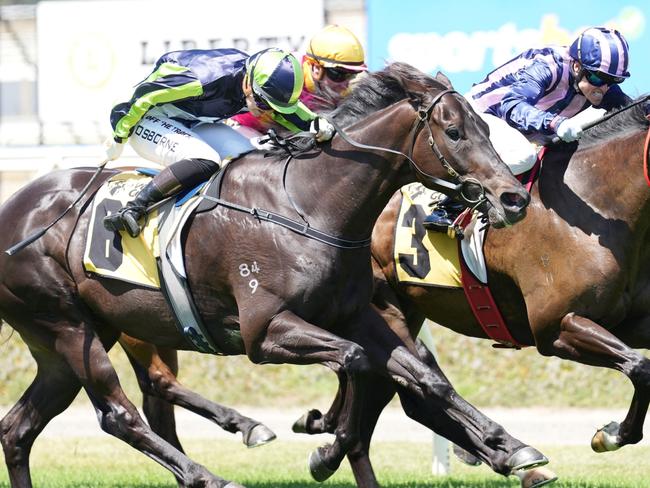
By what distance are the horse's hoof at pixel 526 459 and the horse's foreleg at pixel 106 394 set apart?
5.09 ft

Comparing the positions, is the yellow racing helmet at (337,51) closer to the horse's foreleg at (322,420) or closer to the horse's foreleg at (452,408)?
the horse's foreleg at (452,408)

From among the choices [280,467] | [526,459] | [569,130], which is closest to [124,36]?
[280,467]

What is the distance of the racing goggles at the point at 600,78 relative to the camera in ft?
20.0

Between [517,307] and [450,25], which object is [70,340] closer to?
[517,307]

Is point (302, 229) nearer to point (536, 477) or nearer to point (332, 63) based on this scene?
point (332, 63)

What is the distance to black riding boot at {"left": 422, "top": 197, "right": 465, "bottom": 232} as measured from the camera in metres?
6.46

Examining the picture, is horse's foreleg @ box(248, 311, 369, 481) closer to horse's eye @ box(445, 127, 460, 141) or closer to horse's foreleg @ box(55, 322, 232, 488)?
horse's foreleg @ box(55, 322, 232, 488)

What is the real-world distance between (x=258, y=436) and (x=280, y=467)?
8.13 ft

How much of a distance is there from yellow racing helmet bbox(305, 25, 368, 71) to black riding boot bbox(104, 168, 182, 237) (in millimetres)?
1131

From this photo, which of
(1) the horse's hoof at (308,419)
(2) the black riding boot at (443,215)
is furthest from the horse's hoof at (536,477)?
(2) the black riding boot at (443,215)

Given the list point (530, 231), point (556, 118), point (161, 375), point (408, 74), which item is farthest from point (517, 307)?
point (161, 375)

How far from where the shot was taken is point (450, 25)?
54.9 feet

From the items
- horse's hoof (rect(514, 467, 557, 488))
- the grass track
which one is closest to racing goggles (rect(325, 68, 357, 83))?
horse's hoof (rect(514, 467, 557, 488))

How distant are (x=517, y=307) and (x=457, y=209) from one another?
0.60 metres
